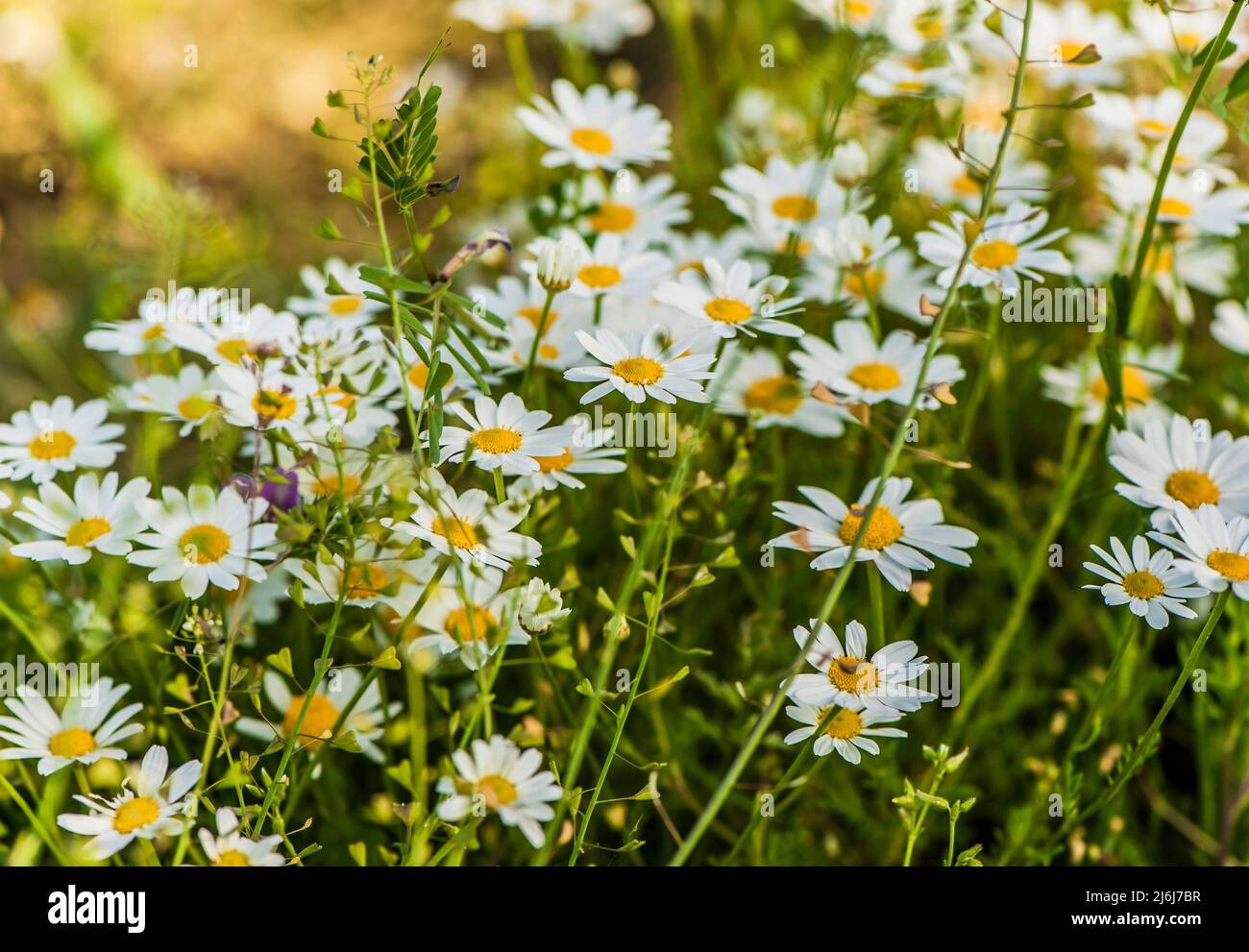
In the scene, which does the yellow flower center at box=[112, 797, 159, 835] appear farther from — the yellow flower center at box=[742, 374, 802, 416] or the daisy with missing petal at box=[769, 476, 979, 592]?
the yellow flower center at box=[742, 374, 802, 416]

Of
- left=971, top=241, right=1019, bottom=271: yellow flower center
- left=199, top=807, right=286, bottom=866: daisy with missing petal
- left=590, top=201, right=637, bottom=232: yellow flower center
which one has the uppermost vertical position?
left=590, top=201, right=637, bottom=232: yellow flower center

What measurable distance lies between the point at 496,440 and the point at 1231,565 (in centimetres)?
53

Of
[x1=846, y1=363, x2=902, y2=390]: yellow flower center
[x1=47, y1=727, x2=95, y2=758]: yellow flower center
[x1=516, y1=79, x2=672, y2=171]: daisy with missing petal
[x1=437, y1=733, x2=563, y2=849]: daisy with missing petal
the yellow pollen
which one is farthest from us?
[x1=516, y1=79, x2=672, y2=171]: daisy with missing petal

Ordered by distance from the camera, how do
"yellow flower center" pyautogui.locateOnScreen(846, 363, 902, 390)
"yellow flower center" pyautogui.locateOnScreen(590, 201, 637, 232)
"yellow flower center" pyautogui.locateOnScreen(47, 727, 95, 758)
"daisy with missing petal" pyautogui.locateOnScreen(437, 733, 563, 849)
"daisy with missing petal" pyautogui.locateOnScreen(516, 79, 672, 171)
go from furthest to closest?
"yellow flower center" pyautogui.locateOnScreen(590, 201, 637, 232), "daisy with missing petal" pyautogui.locateOnScreen(516, 79, 672, 171), "yellow flower center" pyautogui.locateOnScreen(846, 363, 902, 390), "yellow flower center" pyautogui.locateOnScreen(47, 727, 95, 758), "daisy with missing petal" pyautogui.locateOnScreen(437, 733, 563, 849)

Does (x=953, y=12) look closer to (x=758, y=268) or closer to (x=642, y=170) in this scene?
(x=758, y=268)

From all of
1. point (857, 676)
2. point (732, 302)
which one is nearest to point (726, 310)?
point (732, 302)

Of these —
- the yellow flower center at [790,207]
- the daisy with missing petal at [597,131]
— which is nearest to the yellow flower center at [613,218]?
the daisy with missing petal at [597,131]

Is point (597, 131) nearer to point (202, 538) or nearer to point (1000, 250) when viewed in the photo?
point (1000, 250)

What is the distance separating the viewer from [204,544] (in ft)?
2.77

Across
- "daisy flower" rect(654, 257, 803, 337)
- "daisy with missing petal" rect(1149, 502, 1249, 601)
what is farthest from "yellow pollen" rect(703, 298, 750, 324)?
"daisy with missing petal" rect(1149, 502, 1249, 601)

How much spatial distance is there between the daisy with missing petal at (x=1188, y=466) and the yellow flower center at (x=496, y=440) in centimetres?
46

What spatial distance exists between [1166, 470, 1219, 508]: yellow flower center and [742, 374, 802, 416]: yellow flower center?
0.32 metres

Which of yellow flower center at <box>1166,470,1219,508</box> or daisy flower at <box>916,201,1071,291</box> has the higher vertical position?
daisy flower at <box>916,201,1071,291</box>

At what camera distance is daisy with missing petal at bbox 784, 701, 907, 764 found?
741 millimetres
